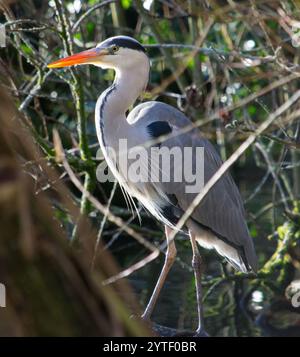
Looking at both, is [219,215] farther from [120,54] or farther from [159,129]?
[120,54]

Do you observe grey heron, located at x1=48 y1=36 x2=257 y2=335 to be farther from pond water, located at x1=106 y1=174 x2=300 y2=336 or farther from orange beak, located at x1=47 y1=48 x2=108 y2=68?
pond water, located at x1=106 y1=174 x2=300 y2=336

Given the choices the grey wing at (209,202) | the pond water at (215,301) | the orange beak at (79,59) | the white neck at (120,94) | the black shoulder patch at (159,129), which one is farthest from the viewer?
the pond water at (215,301)

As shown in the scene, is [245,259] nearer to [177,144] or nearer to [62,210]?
[177,144]

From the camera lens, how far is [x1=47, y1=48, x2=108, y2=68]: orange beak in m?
3.82

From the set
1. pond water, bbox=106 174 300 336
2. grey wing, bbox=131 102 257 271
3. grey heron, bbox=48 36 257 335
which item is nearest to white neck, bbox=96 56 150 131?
grey heron, bbox=48 36 257 335

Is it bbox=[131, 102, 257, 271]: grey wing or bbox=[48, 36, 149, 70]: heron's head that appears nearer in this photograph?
bbox=[48, 36, 149, 70]: heron's head

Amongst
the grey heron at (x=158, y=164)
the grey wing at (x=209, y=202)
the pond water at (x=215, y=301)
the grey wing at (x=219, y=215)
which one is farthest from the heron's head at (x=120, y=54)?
the pond water at (x=215, y=301)

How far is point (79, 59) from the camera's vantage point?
155 inches

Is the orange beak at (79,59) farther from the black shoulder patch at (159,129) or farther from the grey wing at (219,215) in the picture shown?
the grey wing at (219,215)

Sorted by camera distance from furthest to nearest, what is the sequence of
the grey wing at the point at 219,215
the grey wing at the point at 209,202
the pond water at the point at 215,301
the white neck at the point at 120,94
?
the pond water at the point at 215,301 → the grey wing at the point at 219,215 → the grey wing at the point at 209,202 → the white neck at the point at 120,94

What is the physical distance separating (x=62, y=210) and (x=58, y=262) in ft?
13.8

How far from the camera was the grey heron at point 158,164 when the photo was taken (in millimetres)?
4125

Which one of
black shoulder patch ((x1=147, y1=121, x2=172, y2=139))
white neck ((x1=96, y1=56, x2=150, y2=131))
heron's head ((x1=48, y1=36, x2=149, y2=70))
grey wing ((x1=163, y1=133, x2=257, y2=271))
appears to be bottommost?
grey wing ((x1=163, y1=133, x2=257, y2=271))

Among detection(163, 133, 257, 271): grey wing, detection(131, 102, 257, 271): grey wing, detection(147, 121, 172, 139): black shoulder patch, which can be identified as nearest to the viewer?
detection(147, 121, 172, 139): black shoulder patch
